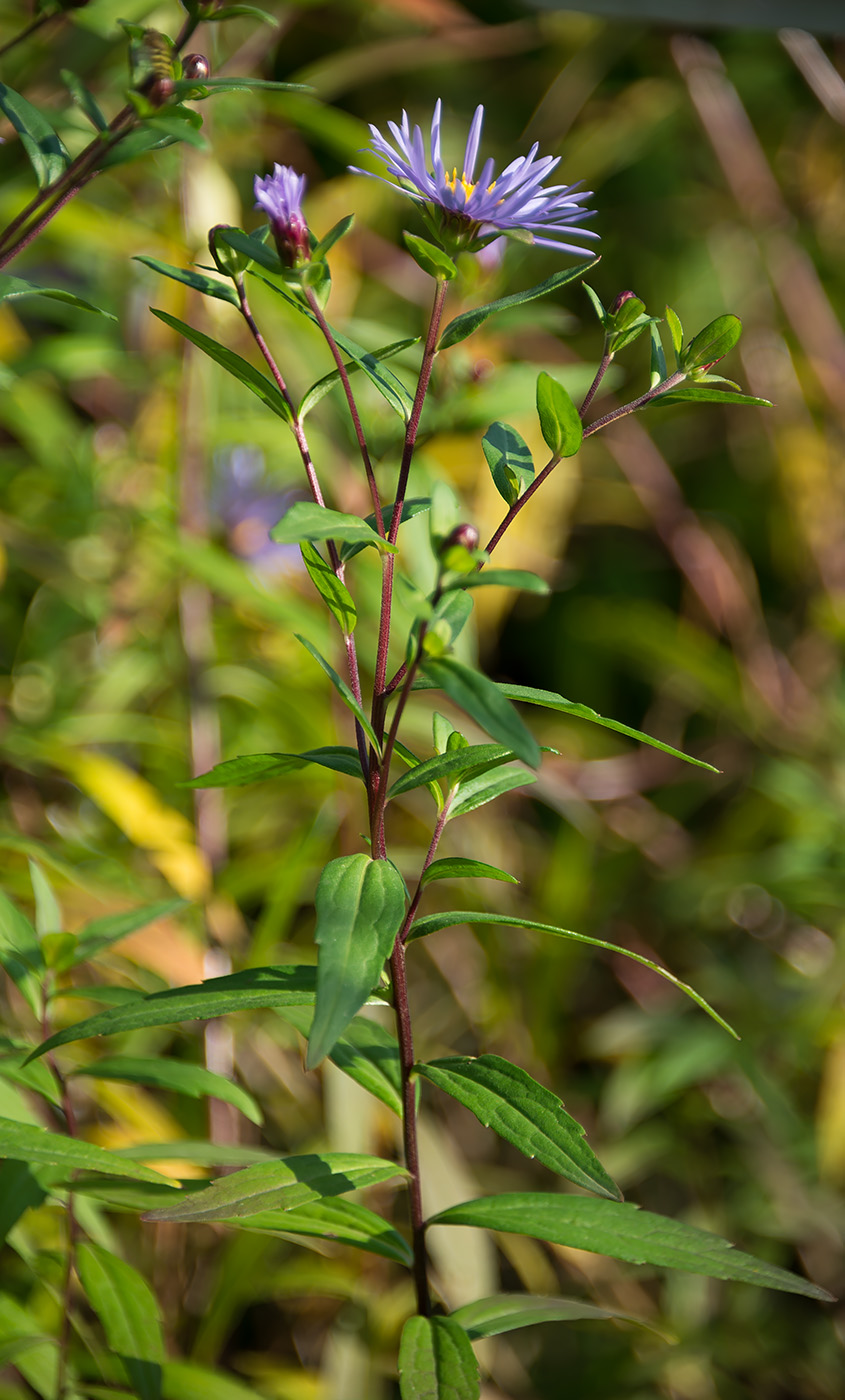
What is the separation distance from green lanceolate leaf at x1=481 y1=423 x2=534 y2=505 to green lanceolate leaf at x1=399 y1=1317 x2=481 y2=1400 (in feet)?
0.88

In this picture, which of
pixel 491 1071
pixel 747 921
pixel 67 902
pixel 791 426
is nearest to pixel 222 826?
pixel 67 902

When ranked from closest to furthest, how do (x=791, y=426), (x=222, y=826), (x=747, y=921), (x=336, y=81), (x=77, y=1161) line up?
(x=77, y=1161)
(x=222, y=826)
(x=336, y=81)
(x=747, y=921)
(x=791, y=426)

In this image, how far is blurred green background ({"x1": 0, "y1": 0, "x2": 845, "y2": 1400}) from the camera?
668 mm

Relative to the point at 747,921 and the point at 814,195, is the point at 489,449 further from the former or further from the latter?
the point at 814,195

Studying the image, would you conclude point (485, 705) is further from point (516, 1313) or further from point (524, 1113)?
point (516, 1313)

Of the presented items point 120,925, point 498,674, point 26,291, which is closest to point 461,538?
point 26,291

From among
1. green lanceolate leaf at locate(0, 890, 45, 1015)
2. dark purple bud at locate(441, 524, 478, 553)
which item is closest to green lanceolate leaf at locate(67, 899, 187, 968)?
green lanceolate leaf at locate(0, 890, 45, 1015)

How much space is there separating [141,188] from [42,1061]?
2.66ft

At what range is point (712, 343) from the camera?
0.31 m

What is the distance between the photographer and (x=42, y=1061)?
1.29 ft

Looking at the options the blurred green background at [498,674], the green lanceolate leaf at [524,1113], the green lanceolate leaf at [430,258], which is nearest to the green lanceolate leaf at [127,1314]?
the blurred green background at [498,674]

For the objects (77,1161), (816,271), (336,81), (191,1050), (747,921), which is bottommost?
(747,921)

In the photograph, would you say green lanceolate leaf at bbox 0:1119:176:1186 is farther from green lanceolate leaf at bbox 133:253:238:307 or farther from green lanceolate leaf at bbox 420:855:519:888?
green lanceolate leaf at bbox 133:253:238:307

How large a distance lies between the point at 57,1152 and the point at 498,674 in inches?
36.5
